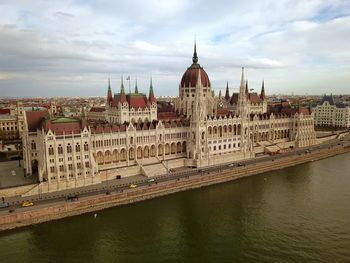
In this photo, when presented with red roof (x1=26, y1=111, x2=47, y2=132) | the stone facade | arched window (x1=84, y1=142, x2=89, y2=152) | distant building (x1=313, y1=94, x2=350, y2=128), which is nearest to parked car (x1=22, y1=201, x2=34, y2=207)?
the stone facade

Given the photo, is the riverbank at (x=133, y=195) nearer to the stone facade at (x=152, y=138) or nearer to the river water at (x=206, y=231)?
the river water at (x=206, y=231)

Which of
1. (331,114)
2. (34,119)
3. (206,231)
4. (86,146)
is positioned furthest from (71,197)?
(331,114)

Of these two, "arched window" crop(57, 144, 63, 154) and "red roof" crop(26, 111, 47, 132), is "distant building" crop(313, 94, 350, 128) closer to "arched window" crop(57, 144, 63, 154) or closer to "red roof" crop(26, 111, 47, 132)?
"arched window" crop(57, 144, 63, 154)

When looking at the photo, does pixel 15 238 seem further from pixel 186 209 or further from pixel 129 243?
pixel 186 209

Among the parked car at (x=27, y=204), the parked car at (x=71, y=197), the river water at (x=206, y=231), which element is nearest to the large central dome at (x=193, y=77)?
the river water at (x=206, y=231)

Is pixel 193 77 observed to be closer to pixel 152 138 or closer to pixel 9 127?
pixel 152 138

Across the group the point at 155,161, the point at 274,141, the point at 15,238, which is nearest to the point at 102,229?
the point at 15,238
